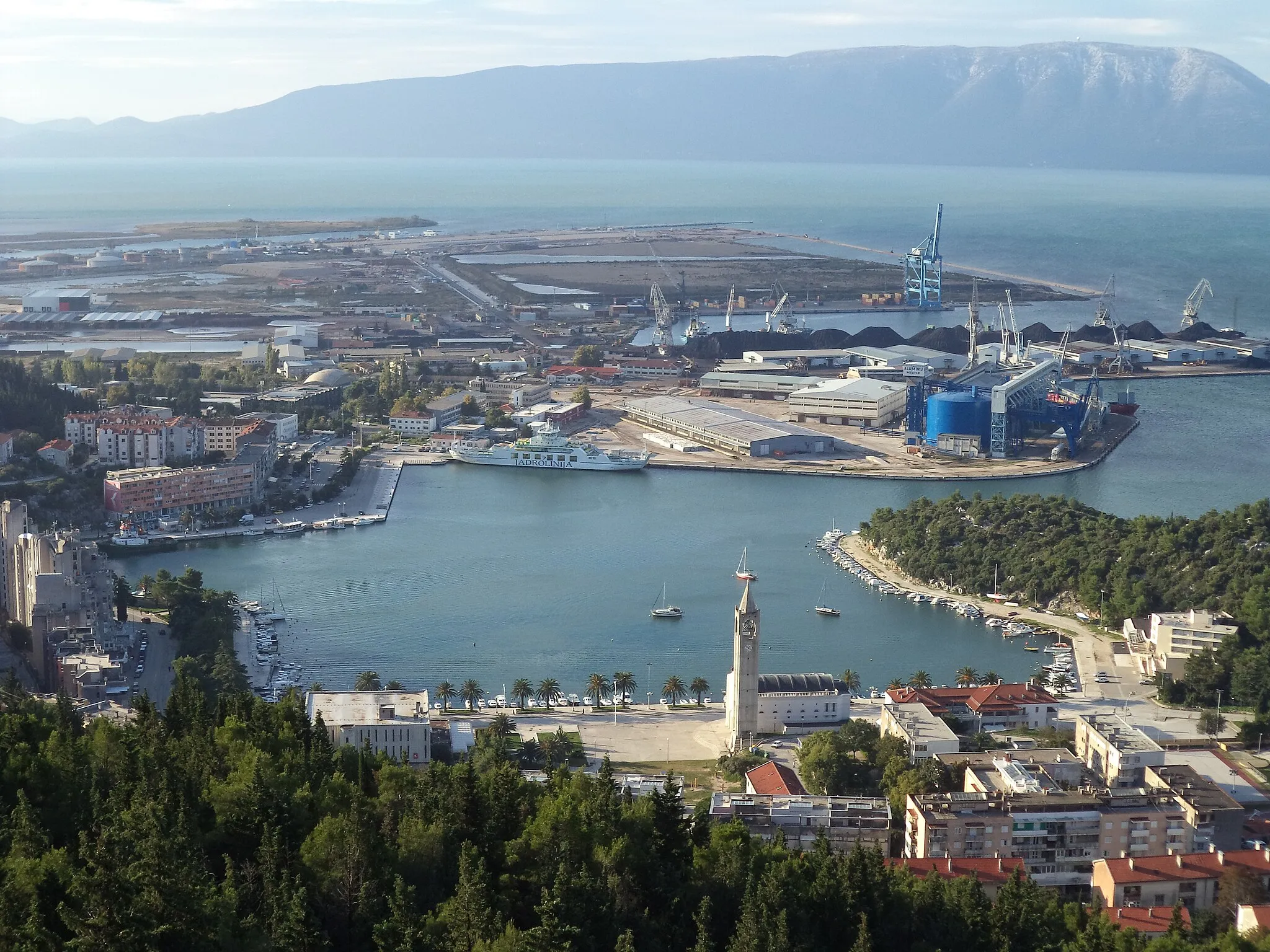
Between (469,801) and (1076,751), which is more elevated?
(469,801)

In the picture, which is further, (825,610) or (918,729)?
(825,610)

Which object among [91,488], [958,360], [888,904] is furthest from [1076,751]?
[958,360]

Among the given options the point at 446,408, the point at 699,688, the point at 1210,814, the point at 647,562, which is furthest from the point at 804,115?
the point at 1210,814

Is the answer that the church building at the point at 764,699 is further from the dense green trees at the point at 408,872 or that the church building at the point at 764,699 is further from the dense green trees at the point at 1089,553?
the dense green trees at the point at 1089,553

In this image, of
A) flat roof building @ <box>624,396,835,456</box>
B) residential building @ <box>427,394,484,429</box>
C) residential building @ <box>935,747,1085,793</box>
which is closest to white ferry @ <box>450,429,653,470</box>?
flat roof building @ <box>624,396,835,456</box>

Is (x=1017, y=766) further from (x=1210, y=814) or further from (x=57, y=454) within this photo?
(x=57, y=454)

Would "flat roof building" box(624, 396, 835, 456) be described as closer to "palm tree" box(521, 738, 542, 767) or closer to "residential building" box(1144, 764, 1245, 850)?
"palm tree" box(521, 738, 542, 767)

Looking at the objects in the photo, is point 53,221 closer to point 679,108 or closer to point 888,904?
point 888,904
